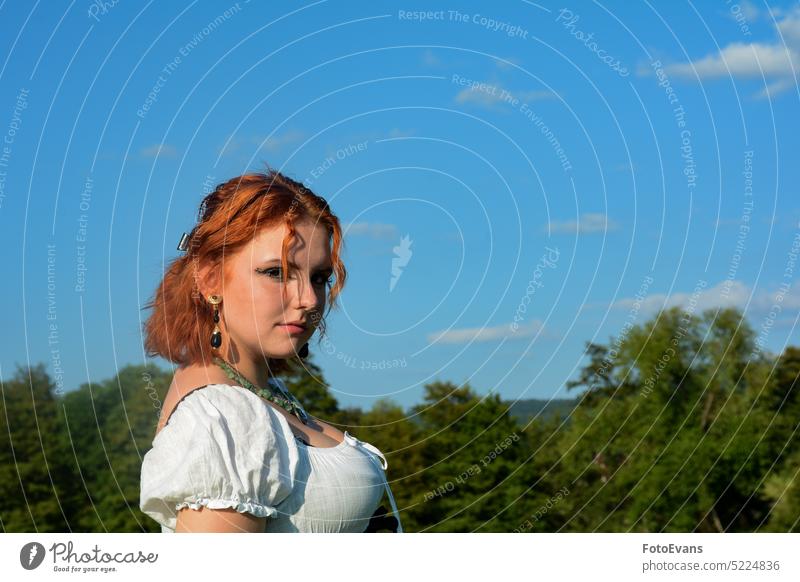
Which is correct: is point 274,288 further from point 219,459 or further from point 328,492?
point 328,492

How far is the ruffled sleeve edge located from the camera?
17.4 ft

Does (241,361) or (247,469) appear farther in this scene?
(241,361)

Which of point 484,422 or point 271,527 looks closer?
point 271,527

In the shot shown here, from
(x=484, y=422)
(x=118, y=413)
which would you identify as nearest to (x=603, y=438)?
(x=484, y=422)

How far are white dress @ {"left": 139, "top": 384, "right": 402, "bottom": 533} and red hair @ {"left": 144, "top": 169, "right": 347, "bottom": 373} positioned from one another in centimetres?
51

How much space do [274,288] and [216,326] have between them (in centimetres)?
50

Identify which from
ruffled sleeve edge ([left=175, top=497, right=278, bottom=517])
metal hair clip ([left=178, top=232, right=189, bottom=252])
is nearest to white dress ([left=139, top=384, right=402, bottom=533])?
ruffled sleeve edge ([left=175, top=497, right=278, bottom=517])

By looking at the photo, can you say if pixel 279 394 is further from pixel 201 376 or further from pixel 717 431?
pixel 717 431

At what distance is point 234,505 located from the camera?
17.4ft

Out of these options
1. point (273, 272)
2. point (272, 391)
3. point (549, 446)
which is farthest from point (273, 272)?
point (549, 446)

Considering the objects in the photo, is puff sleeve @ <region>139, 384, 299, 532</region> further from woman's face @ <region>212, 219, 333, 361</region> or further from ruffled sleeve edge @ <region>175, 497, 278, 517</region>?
woman's face @ <region>212, 219, 333, 361</region>
